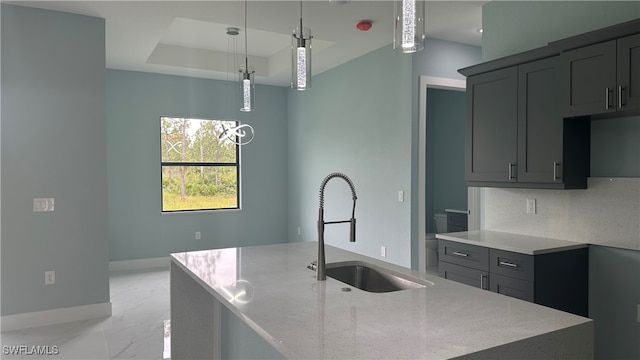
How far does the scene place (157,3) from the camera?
354 cm

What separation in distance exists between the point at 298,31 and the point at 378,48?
2871 mm

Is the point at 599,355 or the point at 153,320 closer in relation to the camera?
the point at 599,355

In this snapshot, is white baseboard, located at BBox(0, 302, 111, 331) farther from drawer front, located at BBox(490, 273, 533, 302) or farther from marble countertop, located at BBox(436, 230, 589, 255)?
drawer front, located at BBox(490, 273, 533, 302)

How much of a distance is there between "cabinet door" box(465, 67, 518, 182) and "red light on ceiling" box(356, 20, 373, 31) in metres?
1.10

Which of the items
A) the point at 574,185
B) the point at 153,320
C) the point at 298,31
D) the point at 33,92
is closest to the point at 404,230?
the point at 574,185

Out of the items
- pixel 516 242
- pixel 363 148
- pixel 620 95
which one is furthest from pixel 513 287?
pixel 363 148

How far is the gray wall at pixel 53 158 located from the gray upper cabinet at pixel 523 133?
3.22 meters

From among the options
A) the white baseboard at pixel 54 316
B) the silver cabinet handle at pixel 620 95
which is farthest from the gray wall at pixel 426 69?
the white baseboard at pixel 54 316

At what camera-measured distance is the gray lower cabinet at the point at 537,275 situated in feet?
8.93

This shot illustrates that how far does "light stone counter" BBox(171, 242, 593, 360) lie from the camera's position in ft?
3.91

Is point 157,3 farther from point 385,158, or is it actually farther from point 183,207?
point 183,207

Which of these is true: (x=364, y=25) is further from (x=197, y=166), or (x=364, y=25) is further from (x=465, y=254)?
(x=197, y=166)

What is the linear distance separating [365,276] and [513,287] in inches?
45.8

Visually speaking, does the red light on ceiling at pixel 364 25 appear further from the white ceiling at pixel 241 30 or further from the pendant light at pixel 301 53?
the pendant light at pixel 301 53
